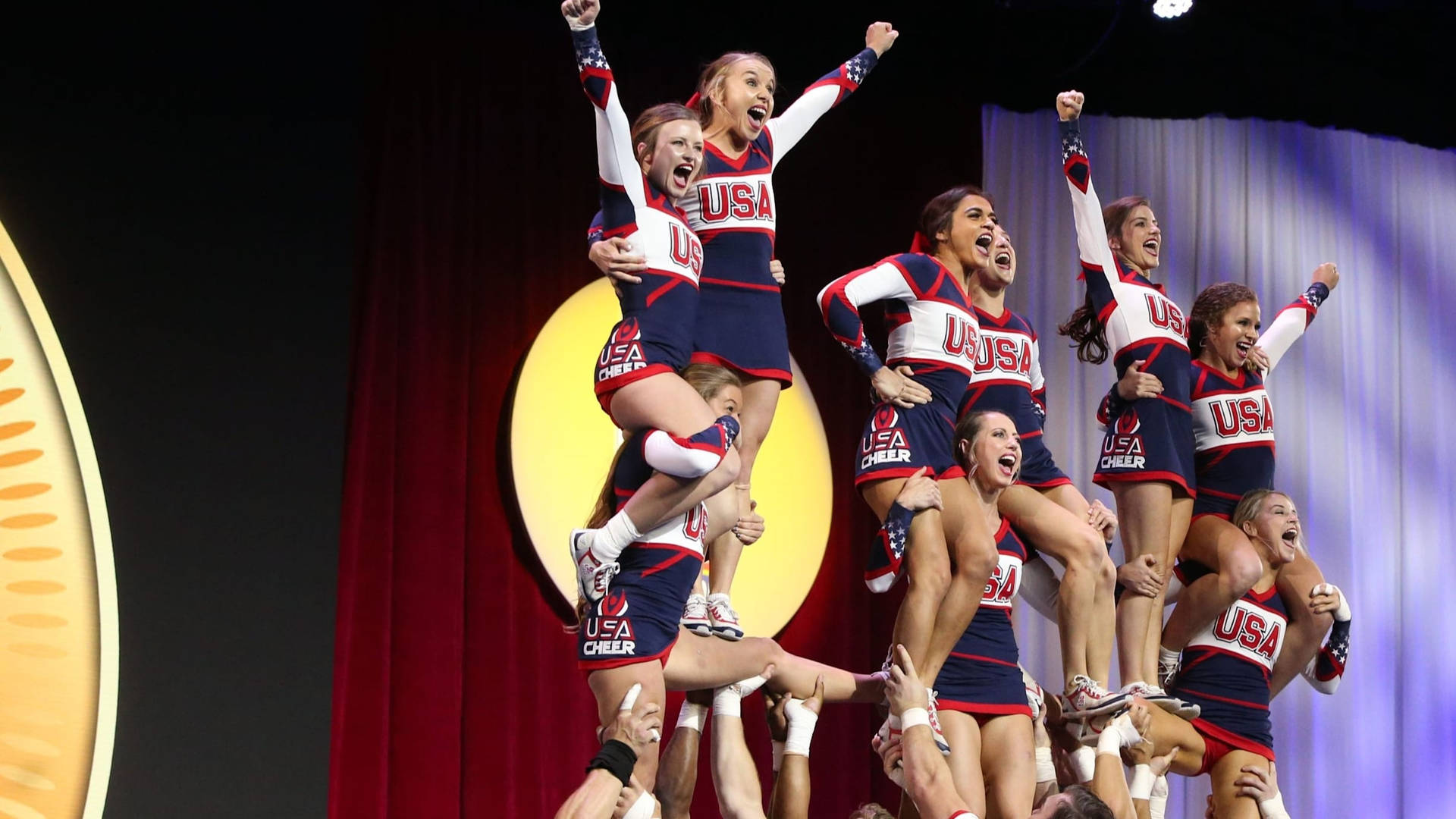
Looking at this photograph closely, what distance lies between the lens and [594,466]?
6449 mm

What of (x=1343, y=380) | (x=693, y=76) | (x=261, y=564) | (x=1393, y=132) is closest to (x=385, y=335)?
(x=261, y=564)

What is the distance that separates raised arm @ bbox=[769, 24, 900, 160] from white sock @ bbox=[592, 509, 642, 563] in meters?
1.50

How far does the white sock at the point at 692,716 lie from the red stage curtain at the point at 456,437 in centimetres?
150

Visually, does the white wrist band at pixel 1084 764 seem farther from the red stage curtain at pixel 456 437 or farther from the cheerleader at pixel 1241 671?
the red stage curtain at pixel 456 437

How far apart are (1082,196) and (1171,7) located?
2.07 meters

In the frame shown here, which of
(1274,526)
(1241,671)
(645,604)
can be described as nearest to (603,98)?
(645,604)

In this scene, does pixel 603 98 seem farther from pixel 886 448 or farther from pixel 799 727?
pixel 799 727

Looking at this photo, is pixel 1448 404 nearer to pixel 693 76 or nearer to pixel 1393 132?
pixel 1393 132

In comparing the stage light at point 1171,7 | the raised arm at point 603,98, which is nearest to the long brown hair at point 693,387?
the raised arm at point 603,98

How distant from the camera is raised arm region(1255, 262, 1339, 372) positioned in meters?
6.16

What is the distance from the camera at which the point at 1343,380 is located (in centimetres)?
830

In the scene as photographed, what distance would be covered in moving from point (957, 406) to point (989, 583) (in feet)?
2.01

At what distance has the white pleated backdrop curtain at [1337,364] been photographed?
7.95 m

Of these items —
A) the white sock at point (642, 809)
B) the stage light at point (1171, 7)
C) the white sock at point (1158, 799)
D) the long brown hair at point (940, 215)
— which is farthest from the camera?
Answer: the stage light at point (1171, 7)
